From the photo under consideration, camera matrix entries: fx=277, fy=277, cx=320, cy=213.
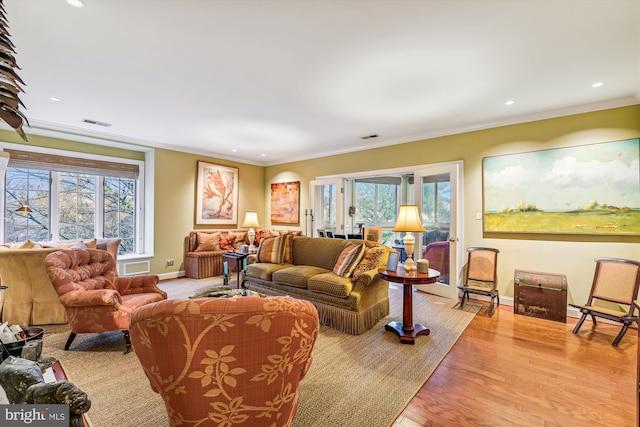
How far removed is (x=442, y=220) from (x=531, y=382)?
105 inches

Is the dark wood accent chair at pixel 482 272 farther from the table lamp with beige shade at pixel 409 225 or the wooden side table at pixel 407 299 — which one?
the table lamp with beige shade at pixel 409 225

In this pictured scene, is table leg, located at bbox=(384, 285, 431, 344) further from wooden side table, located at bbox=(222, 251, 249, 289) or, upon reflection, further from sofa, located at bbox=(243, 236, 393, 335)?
wooden side table, located at bbox=(222, 251, 249, 289)

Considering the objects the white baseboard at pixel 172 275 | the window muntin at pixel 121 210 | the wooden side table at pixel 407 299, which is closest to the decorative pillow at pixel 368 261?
the wooden side table at pixel 407 299

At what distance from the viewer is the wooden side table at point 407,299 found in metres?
2.75

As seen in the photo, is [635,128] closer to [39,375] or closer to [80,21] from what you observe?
[39,375]

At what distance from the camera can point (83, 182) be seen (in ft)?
16.5

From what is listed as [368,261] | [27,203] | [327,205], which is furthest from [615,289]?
[27,203]

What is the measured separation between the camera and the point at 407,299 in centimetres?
296

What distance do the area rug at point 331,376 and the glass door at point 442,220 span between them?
3.82 ft

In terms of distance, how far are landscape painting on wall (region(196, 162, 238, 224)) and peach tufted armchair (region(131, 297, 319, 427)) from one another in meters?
5.36

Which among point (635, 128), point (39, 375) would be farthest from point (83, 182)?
point (635, 128)

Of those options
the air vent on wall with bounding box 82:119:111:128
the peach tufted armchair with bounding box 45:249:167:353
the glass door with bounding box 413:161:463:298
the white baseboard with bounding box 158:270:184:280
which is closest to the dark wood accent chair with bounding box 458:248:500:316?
the glass door with bounding box 413:161:463:298

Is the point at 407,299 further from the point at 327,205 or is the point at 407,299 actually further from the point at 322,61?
the point at 327,205

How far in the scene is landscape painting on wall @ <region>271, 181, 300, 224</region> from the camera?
21.9 ft
